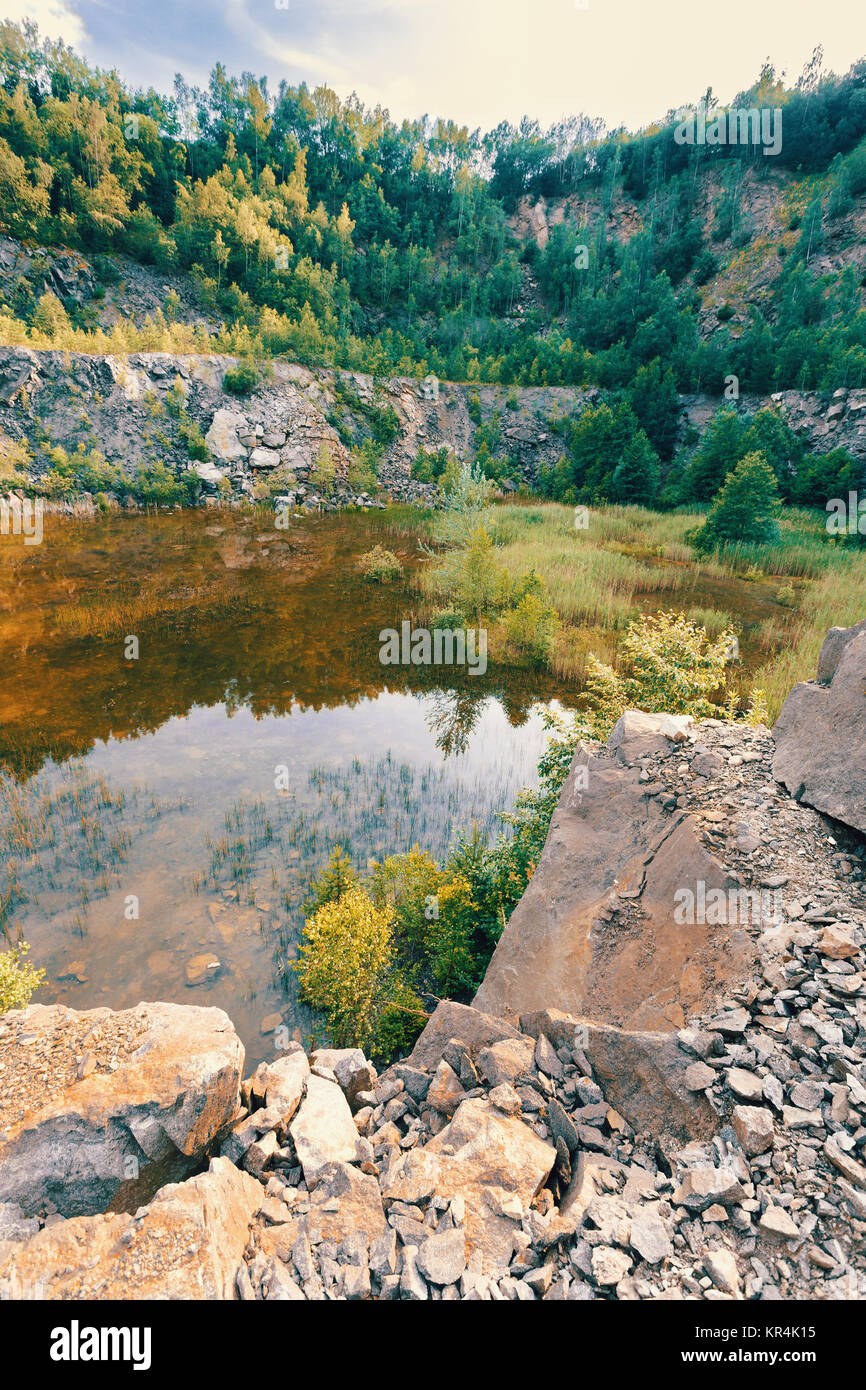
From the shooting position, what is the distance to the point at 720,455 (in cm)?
3622

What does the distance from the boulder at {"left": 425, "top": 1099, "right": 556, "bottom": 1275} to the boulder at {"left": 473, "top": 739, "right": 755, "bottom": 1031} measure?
1345mm

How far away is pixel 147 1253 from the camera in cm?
299

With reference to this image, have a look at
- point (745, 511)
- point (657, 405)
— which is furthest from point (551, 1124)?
point (657, 405)

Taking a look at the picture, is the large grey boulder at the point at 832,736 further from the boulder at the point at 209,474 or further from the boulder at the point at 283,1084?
the boulder at the point at 209,474

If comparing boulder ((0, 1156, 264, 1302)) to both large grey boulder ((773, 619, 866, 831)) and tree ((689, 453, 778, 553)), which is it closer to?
large grey boulder ((773, 619, 866, 831))

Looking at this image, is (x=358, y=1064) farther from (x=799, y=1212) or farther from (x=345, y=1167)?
(x=799, y=1212)

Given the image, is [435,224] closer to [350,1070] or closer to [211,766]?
[211,766]

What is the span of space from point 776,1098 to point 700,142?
302ft

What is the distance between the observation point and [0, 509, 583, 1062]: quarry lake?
7191 mm

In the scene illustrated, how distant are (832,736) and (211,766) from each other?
9956 mm

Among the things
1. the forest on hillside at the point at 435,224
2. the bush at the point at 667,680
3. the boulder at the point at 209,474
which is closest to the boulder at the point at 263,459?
the boulder at the point at 209,474

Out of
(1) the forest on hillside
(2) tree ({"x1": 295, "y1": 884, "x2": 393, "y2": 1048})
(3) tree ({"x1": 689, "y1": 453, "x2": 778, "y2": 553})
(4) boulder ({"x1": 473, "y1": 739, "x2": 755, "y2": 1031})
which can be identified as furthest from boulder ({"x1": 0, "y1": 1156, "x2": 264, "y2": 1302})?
(1) the forest on hillside

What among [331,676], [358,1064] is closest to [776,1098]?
[358,1064]

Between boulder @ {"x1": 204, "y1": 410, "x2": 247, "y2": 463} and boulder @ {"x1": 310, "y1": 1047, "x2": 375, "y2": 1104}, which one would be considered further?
boulder @ {"x1": 204, "y1": 410, "x2": 247, "y2": 463}
